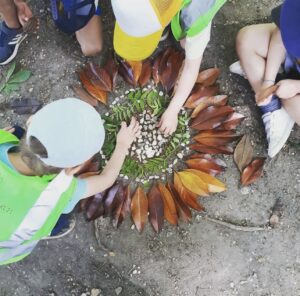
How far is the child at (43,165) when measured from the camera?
37.8 inches

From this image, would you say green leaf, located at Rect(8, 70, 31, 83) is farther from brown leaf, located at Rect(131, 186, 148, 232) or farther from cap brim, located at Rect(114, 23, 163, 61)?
brown leaf, located at Rect(131, 186, 148, 232)

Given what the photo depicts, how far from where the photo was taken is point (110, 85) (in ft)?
4.69

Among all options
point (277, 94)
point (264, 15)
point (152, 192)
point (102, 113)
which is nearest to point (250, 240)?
point (152, 192)

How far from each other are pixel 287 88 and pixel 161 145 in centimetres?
37

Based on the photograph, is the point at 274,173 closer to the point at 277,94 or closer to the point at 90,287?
the point at 277,94

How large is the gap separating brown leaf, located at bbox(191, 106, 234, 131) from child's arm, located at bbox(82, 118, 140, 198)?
179 millimetres

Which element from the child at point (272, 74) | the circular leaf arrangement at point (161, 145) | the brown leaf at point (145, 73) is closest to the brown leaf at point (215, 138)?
the circular leaf arrangement at point (161, 145)

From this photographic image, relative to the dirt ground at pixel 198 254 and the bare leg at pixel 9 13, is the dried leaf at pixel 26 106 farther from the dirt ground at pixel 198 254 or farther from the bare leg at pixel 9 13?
the dirt ground at pixel 198 254

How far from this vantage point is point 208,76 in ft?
4.68

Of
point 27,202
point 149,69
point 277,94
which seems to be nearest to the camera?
point 27,202

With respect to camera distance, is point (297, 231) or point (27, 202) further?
point (297, 231)

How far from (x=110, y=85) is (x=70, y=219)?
38 cm

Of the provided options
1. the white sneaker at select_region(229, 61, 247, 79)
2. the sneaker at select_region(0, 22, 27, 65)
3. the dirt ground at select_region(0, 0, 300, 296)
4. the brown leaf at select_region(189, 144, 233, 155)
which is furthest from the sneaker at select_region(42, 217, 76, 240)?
the white sneaker at select_region(229, 61, 247, 79)

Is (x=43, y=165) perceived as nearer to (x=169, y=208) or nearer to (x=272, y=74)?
(x=169, y=208)
